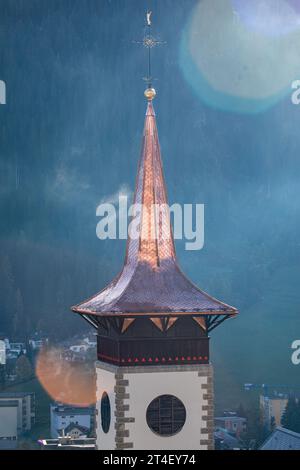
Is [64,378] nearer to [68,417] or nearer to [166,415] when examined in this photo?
[68,417]

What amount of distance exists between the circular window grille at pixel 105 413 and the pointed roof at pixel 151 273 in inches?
96.8

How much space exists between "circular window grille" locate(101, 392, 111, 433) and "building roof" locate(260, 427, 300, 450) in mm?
46194

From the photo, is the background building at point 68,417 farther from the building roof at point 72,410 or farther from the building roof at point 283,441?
the building roof at point 283,441

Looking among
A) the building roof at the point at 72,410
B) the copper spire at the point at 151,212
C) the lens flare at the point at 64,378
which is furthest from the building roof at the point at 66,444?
the lens flare at the point at 64,378

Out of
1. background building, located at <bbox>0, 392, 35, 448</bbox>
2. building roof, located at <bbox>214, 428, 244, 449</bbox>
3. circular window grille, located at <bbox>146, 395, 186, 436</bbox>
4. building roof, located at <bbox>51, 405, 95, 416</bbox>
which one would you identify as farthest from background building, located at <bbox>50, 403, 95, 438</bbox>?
circular window grille, located at <bbox>146, 395, 186, 436</bbox>

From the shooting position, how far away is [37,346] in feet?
420

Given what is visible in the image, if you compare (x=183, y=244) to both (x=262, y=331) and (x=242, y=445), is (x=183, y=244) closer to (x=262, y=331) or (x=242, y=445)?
(x=262, y=331)

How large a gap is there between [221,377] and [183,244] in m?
13.8

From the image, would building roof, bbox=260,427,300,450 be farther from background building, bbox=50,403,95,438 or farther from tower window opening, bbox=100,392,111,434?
tower window opening, bbox=100,392,111,434

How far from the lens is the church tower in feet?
110

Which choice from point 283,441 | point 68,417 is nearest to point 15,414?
point 68,417

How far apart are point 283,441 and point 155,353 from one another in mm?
52258
